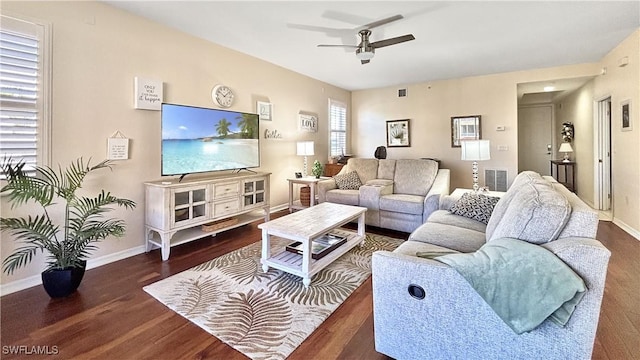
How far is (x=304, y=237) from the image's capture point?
7.85 ft

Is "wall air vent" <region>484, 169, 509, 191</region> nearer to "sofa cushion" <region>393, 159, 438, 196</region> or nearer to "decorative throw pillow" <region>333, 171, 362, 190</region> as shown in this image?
"sofa cushion" <region>393, 159, 438, 196</region>

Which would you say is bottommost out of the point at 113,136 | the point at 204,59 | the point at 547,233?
the point at 547,233

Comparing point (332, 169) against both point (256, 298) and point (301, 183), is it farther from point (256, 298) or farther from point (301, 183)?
point (256, 298)

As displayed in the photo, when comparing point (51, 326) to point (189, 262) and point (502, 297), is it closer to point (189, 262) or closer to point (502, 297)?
point (189, 262)

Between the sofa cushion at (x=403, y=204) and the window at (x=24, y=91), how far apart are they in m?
3.54

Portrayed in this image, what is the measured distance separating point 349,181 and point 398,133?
2447 mm

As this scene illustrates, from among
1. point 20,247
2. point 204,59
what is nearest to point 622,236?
point 204,59

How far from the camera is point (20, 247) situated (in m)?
2.39

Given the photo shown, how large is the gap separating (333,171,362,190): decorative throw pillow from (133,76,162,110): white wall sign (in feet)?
8.85

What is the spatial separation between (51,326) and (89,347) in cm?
44

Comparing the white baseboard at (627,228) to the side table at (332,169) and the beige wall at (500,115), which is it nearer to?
the beige wall at (500,115)

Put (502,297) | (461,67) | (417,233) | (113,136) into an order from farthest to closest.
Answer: (461,67) → (113,136) → (417,233) → (502,297)

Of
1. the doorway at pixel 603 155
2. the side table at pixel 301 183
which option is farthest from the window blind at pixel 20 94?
the doorway at pixel 603 155

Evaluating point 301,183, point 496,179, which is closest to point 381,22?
point 301,183
